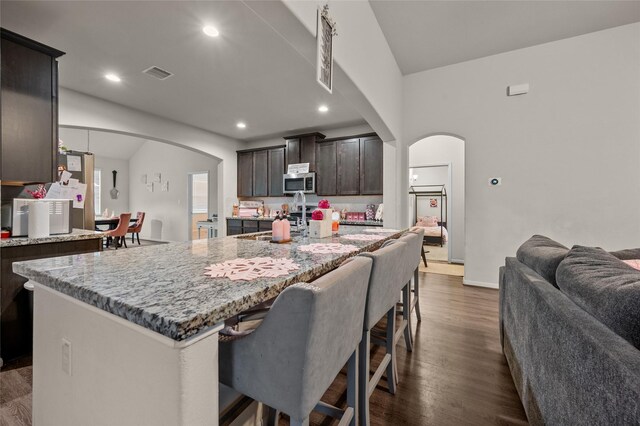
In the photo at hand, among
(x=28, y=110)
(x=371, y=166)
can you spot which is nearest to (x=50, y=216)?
Answer: (x=28, y=110)

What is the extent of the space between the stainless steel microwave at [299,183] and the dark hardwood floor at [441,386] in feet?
11.0

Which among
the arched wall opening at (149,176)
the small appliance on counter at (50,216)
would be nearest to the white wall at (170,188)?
the arched wall opening at (149,176)

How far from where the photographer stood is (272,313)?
0.70 meters

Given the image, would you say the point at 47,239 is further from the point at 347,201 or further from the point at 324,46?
the point at 347,201

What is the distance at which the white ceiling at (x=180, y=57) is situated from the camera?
229cm

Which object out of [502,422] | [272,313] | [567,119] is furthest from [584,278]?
[567,119]

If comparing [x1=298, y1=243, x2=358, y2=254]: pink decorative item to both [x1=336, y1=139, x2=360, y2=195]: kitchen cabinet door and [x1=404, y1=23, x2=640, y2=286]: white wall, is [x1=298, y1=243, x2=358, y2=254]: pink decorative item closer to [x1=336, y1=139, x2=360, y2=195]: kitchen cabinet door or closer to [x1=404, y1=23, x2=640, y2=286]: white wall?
[x1=404, y1=23, x2=640, y2=286]: white wall

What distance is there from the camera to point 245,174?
643cm

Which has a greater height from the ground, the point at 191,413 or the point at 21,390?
the point at 191,413

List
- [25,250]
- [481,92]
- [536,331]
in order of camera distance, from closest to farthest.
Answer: [536,331] < [25,250] < [481,92]

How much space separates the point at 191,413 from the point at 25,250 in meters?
2.46

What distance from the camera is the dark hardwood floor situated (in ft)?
4.91

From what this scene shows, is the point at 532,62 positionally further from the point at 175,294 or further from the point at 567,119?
the point at 175,294

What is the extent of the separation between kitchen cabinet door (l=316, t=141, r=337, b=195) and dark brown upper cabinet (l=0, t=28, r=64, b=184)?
385 cm
